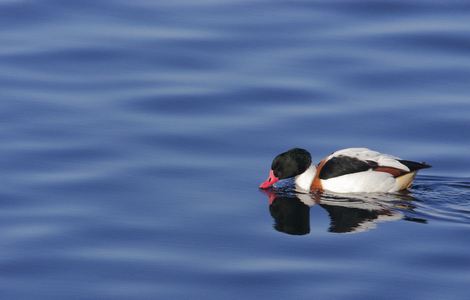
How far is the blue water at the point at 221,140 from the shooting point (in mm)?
12180

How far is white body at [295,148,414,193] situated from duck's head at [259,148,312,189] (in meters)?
0.19

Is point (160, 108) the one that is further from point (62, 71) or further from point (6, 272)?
point (6, 272)

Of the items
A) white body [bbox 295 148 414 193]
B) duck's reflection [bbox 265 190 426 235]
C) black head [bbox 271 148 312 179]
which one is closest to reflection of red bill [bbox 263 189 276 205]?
duck's reflection [bbox 265 190 426 235]

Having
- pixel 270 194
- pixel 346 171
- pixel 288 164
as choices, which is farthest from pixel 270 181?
pixel 346 171

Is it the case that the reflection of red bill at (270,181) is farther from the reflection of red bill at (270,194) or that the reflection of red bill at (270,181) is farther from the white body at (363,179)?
the white body at (363,179)

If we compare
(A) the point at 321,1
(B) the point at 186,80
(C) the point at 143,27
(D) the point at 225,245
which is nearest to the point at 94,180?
(D) the point at 225,245

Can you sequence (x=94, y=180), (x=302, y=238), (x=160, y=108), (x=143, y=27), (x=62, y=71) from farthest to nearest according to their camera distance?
(x=143, y=27)
(x=62, y=71)
(x=160, y=108)
(x=94, y=180)
(x=302, y=238)

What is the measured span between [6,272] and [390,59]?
8.08 metres

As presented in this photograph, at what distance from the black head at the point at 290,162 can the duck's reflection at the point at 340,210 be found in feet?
0.86

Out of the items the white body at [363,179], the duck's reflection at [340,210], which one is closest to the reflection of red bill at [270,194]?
the duck's reflection at [340,210]

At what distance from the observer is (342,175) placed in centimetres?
1513

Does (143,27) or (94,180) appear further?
(143,27)

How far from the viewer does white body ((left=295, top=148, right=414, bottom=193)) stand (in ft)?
48.8

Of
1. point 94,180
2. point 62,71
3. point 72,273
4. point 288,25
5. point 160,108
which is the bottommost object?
point 72,273
